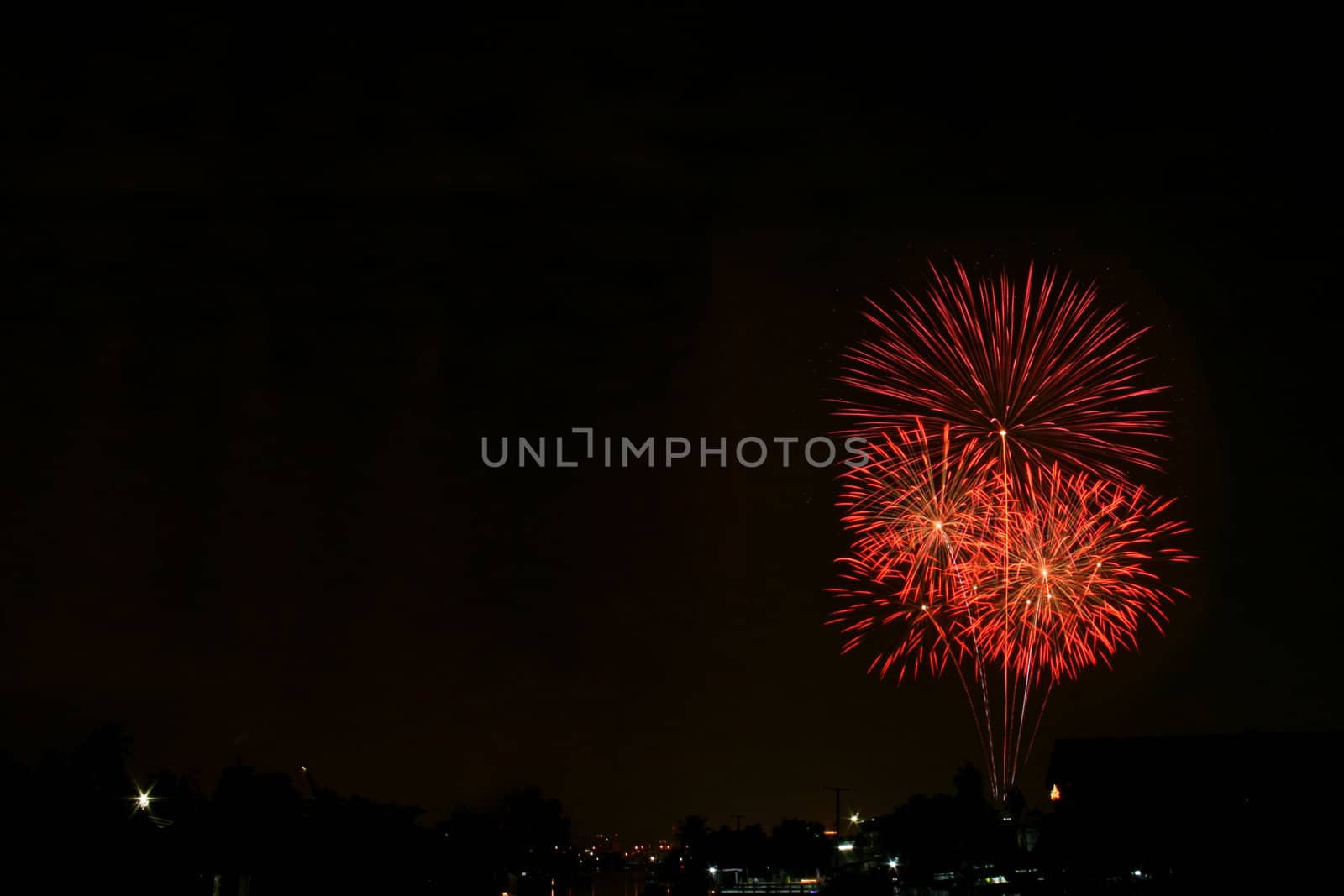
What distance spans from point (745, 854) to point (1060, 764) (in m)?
79.7

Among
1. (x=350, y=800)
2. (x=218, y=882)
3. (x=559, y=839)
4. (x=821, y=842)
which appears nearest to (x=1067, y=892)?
(x=218, y=882)

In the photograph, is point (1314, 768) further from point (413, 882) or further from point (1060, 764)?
point (413, 882)

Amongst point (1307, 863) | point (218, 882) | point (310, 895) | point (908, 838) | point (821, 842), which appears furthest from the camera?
point (821, 842)

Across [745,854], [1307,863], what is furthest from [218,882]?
[745,854]

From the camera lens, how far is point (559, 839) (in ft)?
532

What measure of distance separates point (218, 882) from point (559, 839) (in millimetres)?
137531

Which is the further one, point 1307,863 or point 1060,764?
point 1060,764

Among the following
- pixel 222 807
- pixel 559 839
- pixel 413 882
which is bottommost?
pixel 559 839

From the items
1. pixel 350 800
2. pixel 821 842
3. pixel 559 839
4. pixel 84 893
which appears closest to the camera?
pixel 84 893

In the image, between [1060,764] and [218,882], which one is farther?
[1060,764]

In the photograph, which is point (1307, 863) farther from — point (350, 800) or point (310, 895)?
point (350, 800)

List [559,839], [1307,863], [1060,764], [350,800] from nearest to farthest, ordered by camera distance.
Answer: [1307,863] → [1060,764] → [350,800] → [559,839]

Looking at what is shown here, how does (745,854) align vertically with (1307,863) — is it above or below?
below

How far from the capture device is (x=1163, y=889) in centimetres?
3219
